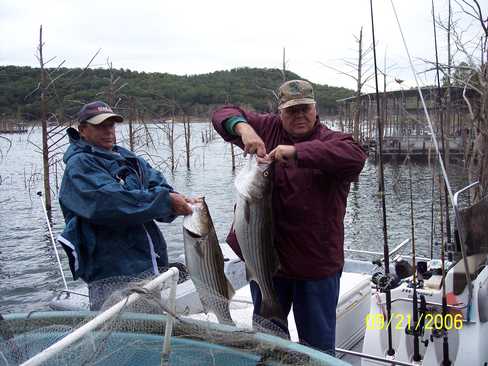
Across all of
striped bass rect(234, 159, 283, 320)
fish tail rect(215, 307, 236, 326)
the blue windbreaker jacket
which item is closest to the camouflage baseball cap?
striped bass rect(234, 159, 283, 320)

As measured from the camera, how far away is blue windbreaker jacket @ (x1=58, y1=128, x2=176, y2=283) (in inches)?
126

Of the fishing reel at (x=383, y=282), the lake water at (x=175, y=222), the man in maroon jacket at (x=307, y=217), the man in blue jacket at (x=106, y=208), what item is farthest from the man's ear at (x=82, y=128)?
the lake water at (x=175, y=222)

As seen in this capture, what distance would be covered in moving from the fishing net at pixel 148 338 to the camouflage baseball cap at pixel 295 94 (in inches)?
55.3

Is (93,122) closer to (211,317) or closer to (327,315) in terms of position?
(211,317)

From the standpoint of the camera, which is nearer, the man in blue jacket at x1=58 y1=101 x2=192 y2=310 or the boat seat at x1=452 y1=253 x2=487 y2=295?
the man in blue jacket at x1=58 y1=101 x2=192 y2=310

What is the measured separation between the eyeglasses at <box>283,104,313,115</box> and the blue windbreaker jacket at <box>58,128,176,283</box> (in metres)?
0.99

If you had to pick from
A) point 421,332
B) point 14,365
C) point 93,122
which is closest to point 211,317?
point 14,365

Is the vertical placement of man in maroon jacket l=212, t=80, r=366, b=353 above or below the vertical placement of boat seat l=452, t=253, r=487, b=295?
above

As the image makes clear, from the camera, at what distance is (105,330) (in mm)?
2170

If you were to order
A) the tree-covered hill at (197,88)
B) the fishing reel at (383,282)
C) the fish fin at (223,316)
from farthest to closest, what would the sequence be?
the tree-covered hill at (197,88) → the fishing reel at (383,282) → the fish fin at (223,316)

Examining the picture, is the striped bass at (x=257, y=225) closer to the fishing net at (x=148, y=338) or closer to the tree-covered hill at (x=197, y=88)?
the fishing net at (x=148, y=338)

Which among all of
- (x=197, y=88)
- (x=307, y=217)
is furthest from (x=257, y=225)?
(x=197, y=88)

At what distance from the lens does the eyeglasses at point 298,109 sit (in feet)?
10.8

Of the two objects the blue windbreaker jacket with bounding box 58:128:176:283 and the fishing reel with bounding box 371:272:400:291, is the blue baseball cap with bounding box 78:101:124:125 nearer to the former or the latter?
the blue windbreaker jacket with bounding box 58:128:176:283
